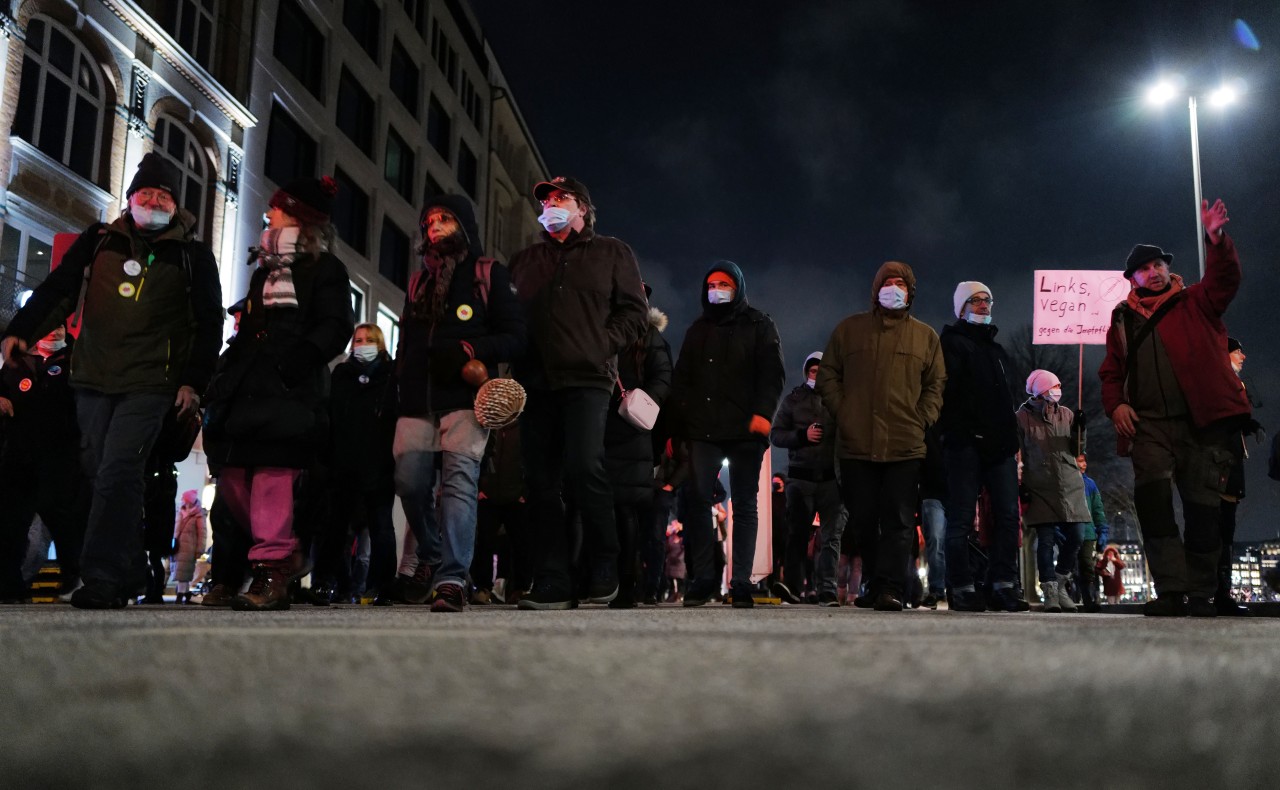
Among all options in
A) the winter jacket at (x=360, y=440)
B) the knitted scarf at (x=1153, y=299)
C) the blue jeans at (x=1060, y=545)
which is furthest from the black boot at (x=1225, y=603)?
the winter jacket at (x=360, y=440)

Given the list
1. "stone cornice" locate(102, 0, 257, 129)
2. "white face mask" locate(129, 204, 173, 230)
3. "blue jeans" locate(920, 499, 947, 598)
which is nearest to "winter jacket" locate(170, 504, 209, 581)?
"stone cornice" locate(102, 0, 257, 129)

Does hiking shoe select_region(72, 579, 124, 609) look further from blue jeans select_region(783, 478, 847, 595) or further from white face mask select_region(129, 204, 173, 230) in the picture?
blue jeans select_region(783, 478, 847, 595)

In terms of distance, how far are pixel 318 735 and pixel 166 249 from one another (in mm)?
4822

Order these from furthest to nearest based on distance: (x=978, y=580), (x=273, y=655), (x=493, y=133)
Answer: (x=493, y=133), (x=978, y=580), (x=273, y=655)

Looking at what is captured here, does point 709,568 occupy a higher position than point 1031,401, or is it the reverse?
point 1031,401

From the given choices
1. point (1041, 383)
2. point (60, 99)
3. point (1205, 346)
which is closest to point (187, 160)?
point (60, 99)

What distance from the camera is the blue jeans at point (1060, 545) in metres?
8.83

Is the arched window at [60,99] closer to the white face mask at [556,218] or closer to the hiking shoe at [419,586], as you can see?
the hiking shoe at [419,586]

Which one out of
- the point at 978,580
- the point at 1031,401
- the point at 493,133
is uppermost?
the point at 493,133

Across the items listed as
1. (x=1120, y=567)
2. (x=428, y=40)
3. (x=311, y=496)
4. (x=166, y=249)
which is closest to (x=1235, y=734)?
Answer: (x=166, y=249)

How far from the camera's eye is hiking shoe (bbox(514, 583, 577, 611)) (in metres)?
4.93

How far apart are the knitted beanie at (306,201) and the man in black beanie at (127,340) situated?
1.45 feet

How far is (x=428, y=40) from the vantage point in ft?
119

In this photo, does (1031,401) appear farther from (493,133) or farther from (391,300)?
(493,133)
